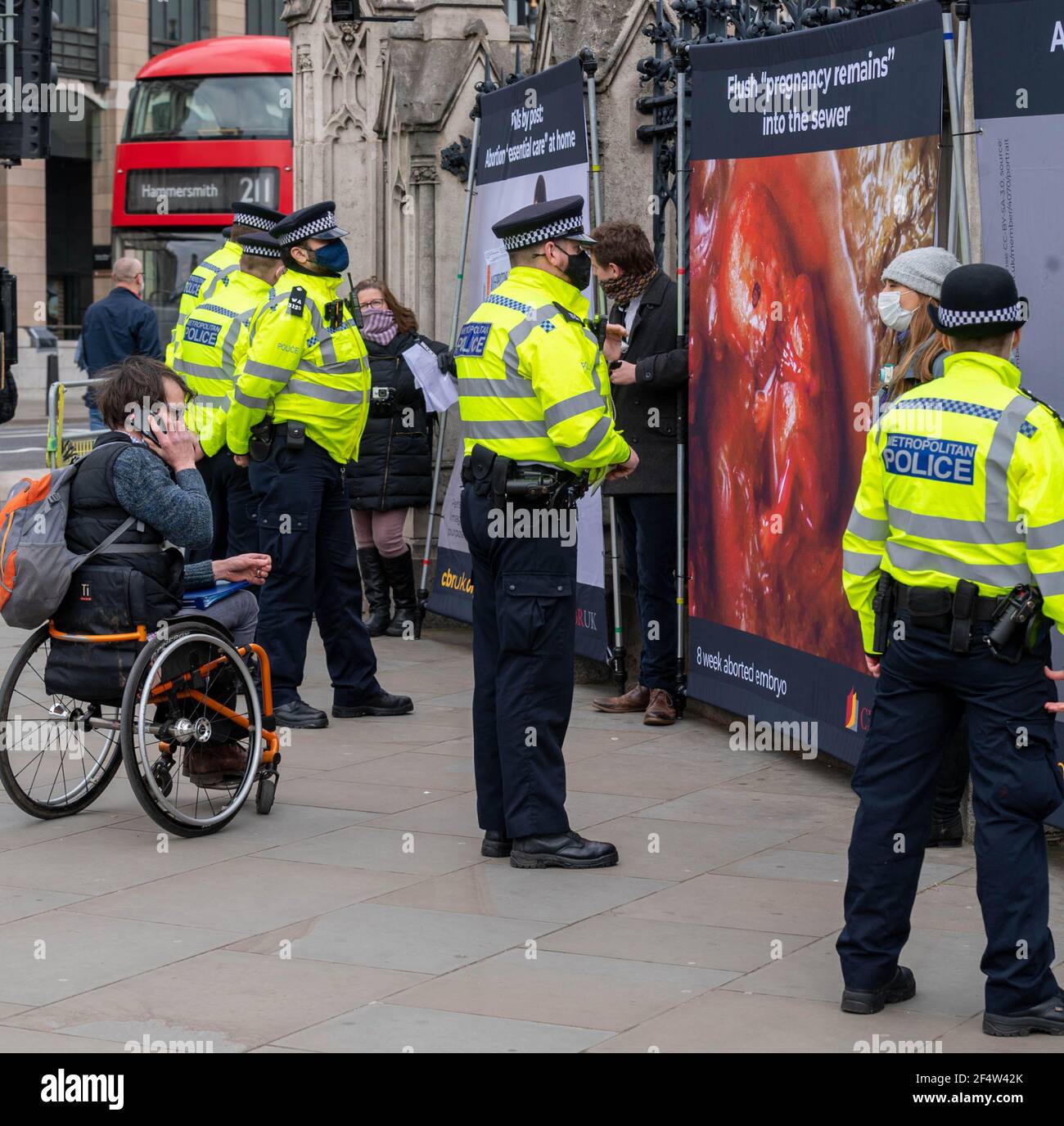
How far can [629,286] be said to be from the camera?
7816 mm

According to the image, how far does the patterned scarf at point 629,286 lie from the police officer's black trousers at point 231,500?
2076 millimetres

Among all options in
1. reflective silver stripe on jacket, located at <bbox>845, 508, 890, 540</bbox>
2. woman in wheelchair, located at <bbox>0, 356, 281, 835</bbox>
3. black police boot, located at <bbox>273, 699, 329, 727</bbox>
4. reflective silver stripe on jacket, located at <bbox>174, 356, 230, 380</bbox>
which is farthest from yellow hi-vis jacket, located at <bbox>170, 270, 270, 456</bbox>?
reflective silver stripe on jacket, located at <bbox>845, 508, 890, 540</bbox>

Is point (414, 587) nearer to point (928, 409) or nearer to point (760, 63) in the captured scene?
point (760, 63)

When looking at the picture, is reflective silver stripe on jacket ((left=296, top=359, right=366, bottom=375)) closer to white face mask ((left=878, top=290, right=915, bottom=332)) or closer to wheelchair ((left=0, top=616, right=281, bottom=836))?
wheelchair ((left=0, top=616, right=281, bottom=836))

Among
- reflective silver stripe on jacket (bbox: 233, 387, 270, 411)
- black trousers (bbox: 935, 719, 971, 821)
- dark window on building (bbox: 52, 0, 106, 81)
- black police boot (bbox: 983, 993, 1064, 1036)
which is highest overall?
dark window on building (bbox: 52, 0, 106, 81)

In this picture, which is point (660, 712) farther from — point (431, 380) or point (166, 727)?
point (166, 727)

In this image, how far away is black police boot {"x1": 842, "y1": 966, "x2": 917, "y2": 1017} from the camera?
4.37m

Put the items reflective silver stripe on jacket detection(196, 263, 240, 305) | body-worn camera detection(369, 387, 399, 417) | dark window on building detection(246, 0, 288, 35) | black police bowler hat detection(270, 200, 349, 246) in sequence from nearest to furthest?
black police bowler hat detection(270, 200, 349, 246)
reflective silver stripe on jacket detection(196, 263, 240, 305)
body-worn camera detection(369, 387, 399, 417)
dark window on building detection(246, 0, 288, 35)

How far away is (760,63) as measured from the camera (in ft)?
23.2

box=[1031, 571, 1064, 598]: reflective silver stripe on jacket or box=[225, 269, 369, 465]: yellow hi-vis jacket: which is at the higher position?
box=[225, 269, 369, 465]: yellow hi-vis jacket

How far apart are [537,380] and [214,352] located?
3.59 meters

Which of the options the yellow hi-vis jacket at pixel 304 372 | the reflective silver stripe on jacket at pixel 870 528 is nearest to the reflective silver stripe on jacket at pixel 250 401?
the yellow hi-vis jacket at pixel 304 372

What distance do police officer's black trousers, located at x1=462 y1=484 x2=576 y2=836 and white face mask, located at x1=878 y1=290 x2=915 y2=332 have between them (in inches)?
45.4

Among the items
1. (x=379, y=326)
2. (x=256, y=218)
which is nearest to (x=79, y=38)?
(x=379, y=326)
